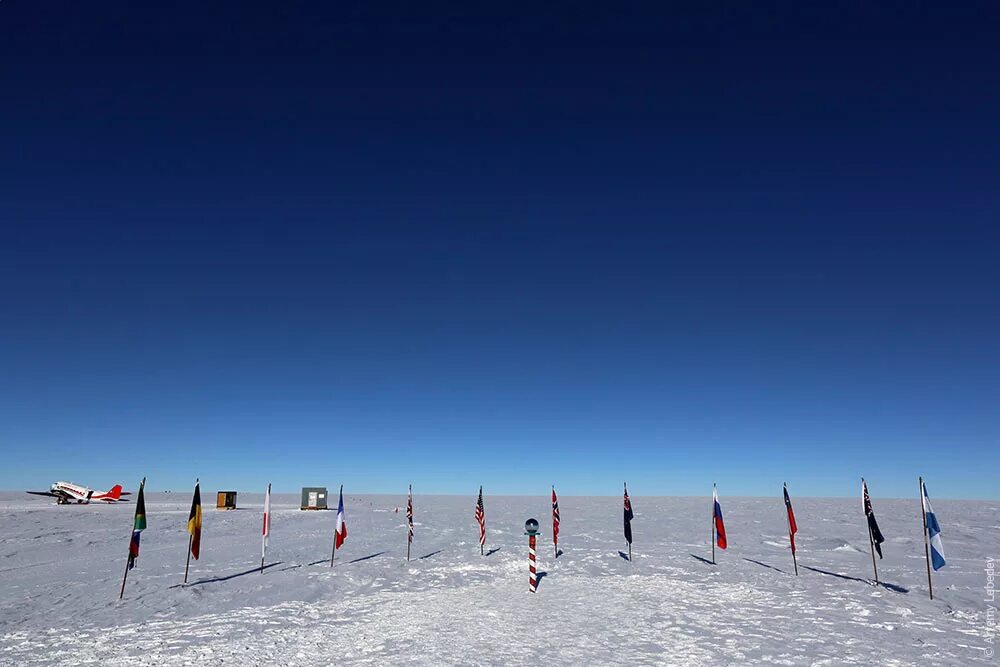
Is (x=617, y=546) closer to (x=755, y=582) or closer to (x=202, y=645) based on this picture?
(x=755, y=582)

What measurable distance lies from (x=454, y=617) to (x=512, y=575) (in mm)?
6931

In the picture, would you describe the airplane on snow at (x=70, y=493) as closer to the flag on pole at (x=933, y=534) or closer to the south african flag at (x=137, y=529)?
the south african flag at (x=137, y=529)

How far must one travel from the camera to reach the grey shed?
6925cm

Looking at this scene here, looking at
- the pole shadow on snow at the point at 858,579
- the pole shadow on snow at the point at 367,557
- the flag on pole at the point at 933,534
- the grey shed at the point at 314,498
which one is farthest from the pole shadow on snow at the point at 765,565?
the grey shed at the point at 314,498

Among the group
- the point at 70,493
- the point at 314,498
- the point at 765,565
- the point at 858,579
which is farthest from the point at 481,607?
the point at 70,493

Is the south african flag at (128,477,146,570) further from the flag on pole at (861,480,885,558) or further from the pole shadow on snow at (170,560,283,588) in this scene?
the flag on pole at (861,480,885,558)

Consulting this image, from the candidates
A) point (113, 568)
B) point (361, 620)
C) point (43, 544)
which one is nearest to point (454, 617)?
point (361, 620)

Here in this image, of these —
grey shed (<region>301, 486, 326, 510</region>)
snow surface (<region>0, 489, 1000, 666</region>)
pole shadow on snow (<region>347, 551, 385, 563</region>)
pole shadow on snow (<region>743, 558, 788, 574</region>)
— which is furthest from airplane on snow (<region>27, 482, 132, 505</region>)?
pole shadow on snow (<region>743, 558, 788, 574</region>)

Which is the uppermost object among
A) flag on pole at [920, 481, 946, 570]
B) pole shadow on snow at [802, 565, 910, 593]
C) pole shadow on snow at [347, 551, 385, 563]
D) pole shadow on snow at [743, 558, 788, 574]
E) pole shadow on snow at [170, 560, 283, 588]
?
flag on pole at [920, 481, 946, 570]

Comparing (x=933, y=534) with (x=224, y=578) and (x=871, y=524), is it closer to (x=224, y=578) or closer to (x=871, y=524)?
(x=871, y=524)

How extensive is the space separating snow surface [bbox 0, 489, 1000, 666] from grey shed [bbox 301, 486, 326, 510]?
3708 cm

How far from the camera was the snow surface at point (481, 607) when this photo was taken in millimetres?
Result: 14430

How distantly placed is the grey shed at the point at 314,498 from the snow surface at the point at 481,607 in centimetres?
3708

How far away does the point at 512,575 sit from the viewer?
24.3 m
